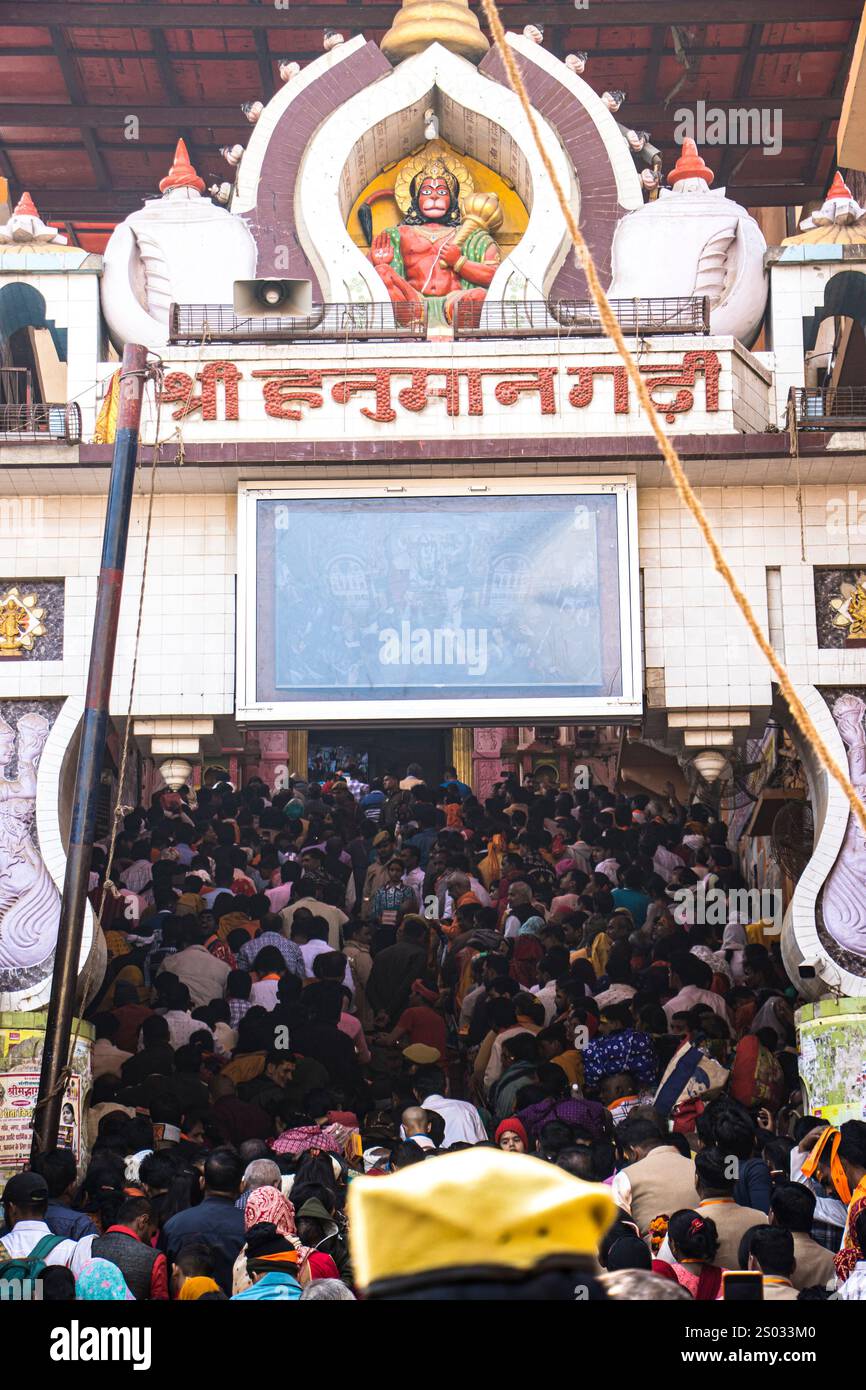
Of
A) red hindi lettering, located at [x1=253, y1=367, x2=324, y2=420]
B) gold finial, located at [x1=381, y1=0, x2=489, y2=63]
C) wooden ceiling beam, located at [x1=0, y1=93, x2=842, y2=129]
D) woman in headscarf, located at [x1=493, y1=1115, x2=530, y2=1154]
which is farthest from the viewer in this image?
wooden ceiling beam, located at [x1=0, y1=93, x2=842, y2=129]

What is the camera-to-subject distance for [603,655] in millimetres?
15219

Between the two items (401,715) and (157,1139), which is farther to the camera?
(401,715)

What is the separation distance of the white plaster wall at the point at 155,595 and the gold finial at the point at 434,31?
4.50 metres

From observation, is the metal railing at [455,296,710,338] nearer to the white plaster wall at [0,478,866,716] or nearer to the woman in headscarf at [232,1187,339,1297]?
the white plaster wall at [0,478,866,716]

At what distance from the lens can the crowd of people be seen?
8.40 m

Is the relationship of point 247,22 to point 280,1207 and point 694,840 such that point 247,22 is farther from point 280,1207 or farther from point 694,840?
point 280,1207

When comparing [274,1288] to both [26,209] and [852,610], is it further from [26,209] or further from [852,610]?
[26,209]

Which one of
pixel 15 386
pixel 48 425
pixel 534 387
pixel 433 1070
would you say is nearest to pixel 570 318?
pixel 534 387

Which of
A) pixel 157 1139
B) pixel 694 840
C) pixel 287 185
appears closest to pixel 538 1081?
pixel 157 1139

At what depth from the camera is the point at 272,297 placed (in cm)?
1562

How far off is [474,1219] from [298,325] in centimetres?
1276

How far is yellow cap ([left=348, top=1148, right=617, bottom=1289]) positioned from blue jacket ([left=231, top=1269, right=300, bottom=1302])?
471 cm

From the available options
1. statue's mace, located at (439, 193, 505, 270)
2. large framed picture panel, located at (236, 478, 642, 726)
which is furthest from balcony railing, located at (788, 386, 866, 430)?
statue's mace, located at (439, 193, 505, 270)

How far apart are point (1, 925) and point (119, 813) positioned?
1970 millimetres
